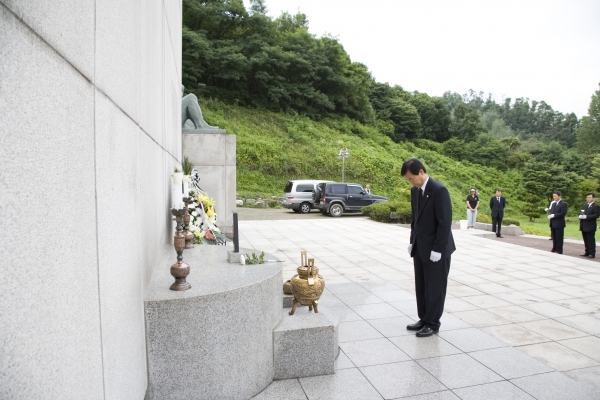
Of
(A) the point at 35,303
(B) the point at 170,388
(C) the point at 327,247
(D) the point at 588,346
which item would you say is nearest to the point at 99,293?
(A) the point at 35,303

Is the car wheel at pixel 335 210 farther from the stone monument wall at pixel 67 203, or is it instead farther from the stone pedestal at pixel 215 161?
the stone monument wall at pixel 67 203

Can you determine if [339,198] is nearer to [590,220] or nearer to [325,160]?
[590,220]

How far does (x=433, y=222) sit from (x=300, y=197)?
56.3 ft

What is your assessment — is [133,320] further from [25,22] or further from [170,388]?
[25,22]

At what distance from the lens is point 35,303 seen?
1.00 meters

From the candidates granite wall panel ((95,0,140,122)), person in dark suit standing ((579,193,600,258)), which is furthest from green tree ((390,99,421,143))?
granite wall panel ((95,0,140,122))

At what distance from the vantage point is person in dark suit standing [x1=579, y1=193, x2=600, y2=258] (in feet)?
33.7

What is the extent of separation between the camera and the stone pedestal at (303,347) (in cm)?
342

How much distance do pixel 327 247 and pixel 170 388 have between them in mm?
8128

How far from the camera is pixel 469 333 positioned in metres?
4.61

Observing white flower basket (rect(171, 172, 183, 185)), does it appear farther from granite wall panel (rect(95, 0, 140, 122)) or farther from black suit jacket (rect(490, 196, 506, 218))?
black suit jacket (rect(490, 196, 506, 218))

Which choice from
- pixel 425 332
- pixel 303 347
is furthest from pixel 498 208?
pixel 303 347

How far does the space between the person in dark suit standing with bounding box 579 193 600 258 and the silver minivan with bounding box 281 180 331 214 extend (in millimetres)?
13037

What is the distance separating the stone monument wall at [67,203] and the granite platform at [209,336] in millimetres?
274
